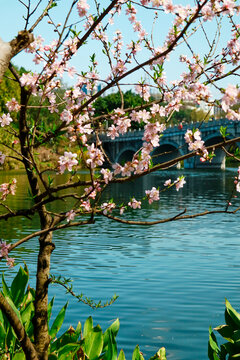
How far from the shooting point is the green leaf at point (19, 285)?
6707 mm

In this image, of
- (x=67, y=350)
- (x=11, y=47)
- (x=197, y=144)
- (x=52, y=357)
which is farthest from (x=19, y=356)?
(x=11, y=47)

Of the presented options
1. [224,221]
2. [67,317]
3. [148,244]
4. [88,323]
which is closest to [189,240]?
[148,244]

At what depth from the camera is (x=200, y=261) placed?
16.1 m

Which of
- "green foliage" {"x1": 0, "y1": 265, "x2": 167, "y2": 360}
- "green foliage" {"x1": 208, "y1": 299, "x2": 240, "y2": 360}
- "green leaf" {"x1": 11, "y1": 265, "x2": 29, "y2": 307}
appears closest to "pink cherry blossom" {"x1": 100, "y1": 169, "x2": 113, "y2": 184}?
"green foliage" {"x1": 0, "y1": 265, "x2": 167, "y2": 360}

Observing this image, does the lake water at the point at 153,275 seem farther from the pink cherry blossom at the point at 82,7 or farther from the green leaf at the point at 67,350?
the pink cherry blossom at the point at 82,7

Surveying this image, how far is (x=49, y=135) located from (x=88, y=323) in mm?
2173

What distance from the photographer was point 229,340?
6.32 m

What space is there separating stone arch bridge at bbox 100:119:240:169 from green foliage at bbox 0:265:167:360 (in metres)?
62.6

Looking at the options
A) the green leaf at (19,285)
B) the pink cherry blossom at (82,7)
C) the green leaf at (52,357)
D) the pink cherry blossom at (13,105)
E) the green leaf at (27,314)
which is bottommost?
the green leaf at (52,357)

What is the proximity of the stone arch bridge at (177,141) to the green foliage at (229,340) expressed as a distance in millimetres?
62621

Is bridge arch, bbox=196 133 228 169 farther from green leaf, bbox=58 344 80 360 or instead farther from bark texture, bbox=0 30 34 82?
bark texture, bbox=0 30 34 82

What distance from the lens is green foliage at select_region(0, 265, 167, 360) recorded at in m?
5.92

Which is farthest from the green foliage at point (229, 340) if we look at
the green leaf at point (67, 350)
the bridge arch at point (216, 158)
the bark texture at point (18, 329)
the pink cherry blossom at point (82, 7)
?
the bridge arch at point (216, 158)

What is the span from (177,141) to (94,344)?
9477 cm
